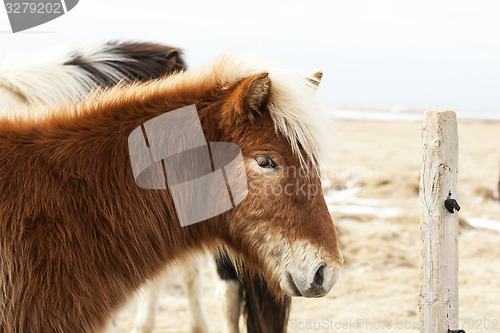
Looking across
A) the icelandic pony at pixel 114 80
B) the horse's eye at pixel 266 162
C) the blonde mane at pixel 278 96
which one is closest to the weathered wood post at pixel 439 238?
the blonde mane at pixel 278 96

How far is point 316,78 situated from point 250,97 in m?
0.56

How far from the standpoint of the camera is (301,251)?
2207 millimetres

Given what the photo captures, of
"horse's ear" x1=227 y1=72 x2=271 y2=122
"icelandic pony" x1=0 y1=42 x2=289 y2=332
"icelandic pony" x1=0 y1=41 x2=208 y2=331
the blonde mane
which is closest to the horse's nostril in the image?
the blonde mane

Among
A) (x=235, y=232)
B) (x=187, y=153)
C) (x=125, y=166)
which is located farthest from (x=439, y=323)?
(x=125, y=166)

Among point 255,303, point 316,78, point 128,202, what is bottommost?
point 255,303

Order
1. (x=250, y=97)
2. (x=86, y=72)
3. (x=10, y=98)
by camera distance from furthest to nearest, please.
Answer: (x=86, y=72), (x=10, y=98), (x=250, y=97)

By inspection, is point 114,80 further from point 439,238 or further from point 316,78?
point 439,238

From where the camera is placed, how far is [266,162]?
2246mm

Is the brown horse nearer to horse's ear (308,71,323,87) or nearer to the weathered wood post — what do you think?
horse's ear (308,71,323,87)

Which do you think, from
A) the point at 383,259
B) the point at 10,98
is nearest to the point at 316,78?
the point at 10,98

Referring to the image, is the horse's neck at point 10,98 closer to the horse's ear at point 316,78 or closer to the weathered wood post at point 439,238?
the horse's ear at point 316,78

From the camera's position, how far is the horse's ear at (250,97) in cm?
214

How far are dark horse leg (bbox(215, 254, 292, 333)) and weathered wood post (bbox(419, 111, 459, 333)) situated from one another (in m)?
1.06

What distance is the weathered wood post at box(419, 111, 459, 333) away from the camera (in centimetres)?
273
